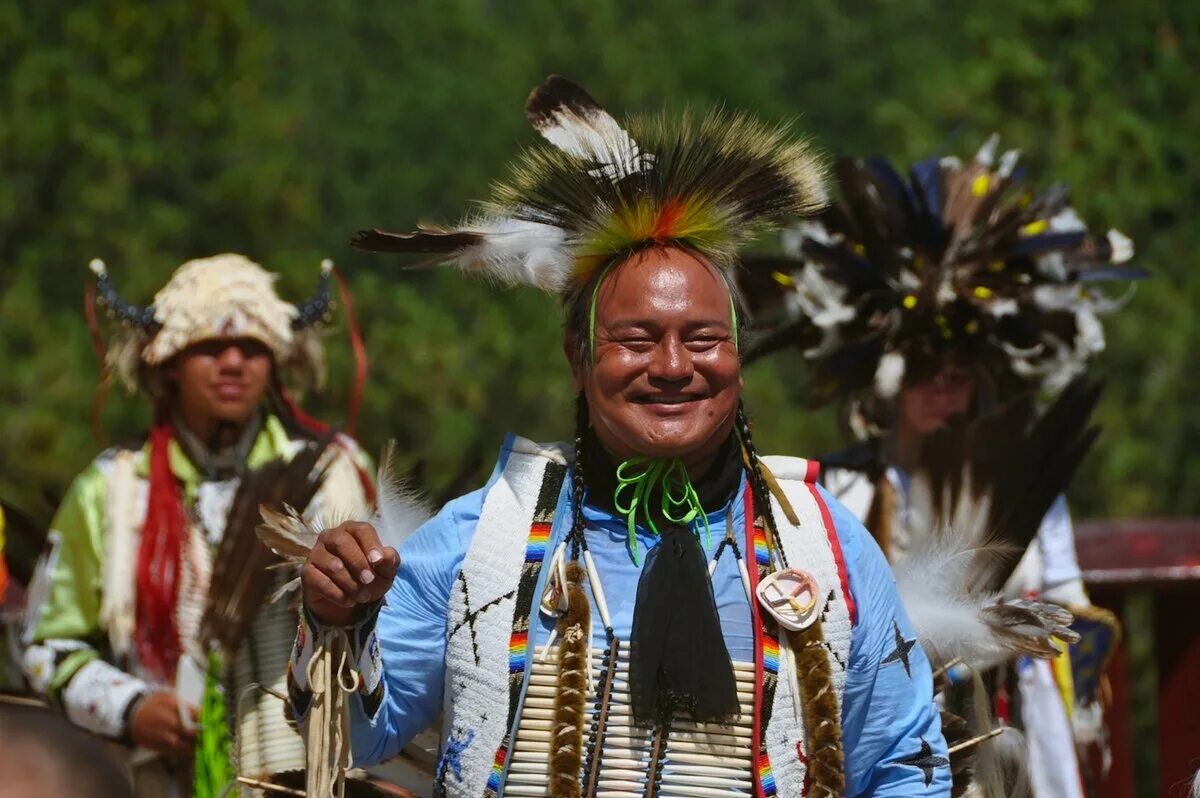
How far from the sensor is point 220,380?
509cm

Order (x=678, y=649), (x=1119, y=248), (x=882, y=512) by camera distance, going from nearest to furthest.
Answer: (x=678, y=649) → (x=882, y=512) → (x=1119, y=248)

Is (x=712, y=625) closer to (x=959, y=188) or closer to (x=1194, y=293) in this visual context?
(x=959, y=188)

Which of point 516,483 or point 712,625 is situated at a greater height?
point 516,483

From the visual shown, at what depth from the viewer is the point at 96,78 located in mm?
10273

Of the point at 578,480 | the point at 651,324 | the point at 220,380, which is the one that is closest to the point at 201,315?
the point at 220,380

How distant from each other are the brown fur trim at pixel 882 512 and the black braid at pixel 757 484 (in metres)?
1.44

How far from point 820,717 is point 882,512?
5.58 ft

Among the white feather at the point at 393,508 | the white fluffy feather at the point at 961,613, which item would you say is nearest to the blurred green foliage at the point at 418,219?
the white fluffy feather at the point at 961,613

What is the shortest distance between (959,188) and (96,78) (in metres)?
6.44

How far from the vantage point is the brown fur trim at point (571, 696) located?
9.52 ft

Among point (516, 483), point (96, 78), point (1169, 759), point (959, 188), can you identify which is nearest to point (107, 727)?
point (516, 483)

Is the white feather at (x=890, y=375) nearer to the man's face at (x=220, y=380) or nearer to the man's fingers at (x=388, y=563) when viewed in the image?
the man's face at (x=220, y=380)

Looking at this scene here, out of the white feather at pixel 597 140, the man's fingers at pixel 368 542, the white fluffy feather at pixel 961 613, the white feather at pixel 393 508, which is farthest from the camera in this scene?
the white fluffy feather at pixel 961 613

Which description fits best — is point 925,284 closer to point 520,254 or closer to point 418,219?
point 520,254
